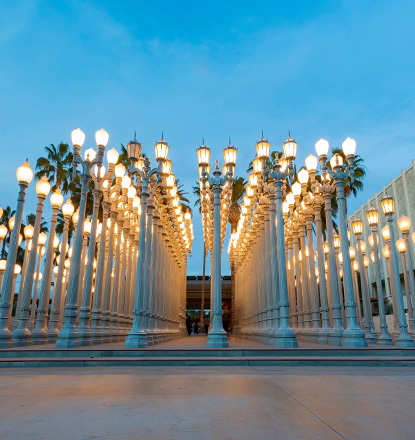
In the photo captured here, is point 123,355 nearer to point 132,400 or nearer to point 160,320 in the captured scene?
point 132,400

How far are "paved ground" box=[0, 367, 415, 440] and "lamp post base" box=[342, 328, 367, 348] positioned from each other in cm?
442

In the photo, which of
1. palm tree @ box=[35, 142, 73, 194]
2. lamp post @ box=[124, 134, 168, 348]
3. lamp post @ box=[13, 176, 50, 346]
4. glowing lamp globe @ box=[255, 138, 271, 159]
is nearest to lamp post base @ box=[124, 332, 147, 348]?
lamp post @ box=[124, 134, 168, 348]

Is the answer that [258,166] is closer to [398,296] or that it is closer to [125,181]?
[125,181]

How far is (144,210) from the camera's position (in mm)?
13875

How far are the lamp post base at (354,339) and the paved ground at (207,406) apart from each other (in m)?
4.42

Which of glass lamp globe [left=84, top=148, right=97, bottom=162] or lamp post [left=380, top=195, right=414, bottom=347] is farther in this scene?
glass lamp globe [left=84, top=148, right=97, bottom=162]

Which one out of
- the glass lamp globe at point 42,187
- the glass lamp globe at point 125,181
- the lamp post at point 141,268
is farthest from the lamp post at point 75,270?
the glass lamp globe at point 42,187

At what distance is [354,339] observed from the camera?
1244 cm

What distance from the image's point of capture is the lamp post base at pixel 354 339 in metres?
12.3

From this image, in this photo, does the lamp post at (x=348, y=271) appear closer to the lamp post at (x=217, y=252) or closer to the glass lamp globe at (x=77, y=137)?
the lamp post at (x=217, y=252)

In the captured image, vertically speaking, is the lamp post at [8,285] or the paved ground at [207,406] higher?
the lamp post at [8,285]

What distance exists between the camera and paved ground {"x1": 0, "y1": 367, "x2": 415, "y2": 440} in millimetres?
3715

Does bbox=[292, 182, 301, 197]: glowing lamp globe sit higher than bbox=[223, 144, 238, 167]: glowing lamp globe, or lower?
lower

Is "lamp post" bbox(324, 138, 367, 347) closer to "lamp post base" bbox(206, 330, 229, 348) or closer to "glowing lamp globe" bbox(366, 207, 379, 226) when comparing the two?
"lamp post base" bbox(206, 330, 229, 348)
